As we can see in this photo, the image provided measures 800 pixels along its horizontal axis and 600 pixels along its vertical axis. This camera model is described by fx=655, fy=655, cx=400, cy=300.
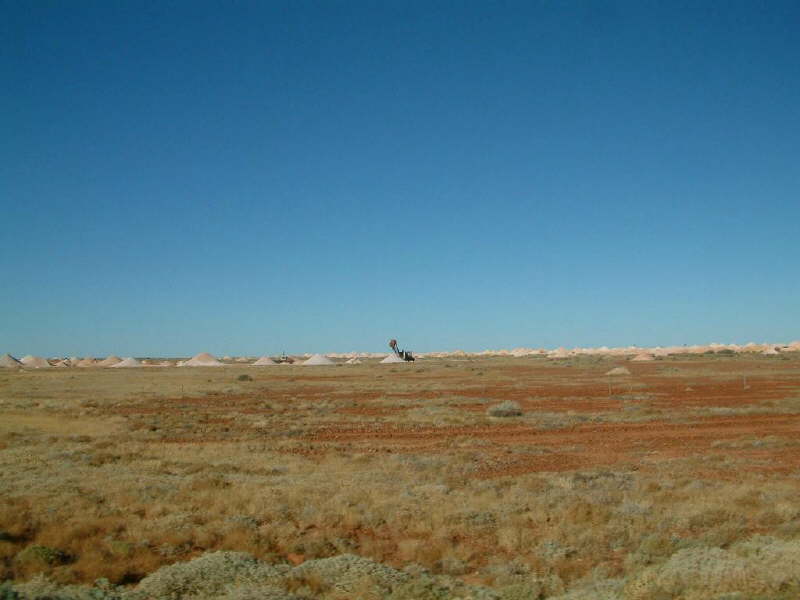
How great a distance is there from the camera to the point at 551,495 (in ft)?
43.2

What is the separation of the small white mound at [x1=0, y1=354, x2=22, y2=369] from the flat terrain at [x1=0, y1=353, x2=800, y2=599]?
304 ft

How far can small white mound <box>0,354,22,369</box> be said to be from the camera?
4186 inches

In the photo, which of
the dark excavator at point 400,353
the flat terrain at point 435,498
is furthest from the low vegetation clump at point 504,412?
the dark excavator at point 400,353

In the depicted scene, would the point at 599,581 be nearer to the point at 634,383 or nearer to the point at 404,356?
the point at 634,383

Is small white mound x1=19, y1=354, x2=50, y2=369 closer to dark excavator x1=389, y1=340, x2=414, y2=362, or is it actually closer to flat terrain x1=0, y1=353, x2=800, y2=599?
dark excavator x1=389, y1=340, x2=414, y2=362

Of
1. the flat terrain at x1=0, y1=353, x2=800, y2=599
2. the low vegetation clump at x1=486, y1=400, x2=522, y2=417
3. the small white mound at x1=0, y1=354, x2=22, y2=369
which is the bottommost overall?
the flat terrain at x1=0, y1=353, x2=800, y2=599

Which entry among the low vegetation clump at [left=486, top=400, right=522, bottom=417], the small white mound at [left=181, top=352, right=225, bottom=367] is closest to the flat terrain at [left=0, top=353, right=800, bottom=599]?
the low vegetation clump at [left=486, top=400, right=522, bottom=417]

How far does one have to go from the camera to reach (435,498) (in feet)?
43.5

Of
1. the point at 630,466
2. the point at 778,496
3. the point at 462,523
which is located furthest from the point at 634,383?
the point at 462,523

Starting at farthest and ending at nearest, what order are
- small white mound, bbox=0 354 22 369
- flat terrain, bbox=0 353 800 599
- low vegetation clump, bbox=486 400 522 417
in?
small white mound, bbox=0 354 22 369
low vegetation clump, bbox=486 400 522 417
flat terrain, bbox=0 353 800 599

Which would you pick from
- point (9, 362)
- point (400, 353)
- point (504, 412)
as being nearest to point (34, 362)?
point (9, 362)

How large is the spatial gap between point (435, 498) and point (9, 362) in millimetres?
114801

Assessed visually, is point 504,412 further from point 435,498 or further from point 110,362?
point 110,362

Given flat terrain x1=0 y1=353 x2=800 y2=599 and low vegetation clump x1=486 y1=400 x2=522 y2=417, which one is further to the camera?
low vegetation clump x1=486 y1=400 x2=522 y2=417
